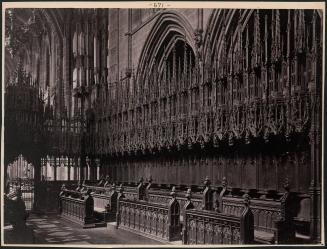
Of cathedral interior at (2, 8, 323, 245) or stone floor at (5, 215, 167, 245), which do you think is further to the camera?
stone floor at (5, 215, 167, 245)

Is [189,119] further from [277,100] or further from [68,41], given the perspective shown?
[68,41]

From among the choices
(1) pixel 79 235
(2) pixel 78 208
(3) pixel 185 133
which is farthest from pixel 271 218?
(2) pixel 78 208

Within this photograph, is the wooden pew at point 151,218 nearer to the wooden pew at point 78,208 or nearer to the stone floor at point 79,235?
the stone floor at point 79,235

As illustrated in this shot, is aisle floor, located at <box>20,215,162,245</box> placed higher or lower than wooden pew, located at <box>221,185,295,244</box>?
lower

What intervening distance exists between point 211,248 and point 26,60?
2820 cm

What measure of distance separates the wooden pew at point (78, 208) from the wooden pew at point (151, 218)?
0.89 metres

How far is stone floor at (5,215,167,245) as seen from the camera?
25.5 ft

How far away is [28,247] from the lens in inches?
239

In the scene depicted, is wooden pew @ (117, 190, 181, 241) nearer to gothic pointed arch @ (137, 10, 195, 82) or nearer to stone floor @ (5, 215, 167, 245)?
stone floor @ (5, 215, 167, 245)

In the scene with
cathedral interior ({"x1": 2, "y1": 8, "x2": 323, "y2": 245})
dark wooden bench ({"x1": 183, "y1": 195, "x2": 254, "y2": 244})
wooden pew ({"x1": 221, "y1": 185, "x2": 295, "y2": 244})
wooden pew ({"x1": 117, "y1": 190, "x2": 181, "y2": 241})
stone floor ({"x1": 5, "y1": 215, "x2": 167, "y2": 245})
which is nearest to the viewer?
dark wooden bench ({"x1": 183, "y1": 195, "x2": 254, "y2": 244})

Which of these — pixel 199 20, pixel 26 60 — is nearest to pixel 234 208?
pixel 199 20

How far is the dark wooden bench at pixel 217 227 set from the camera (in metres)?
5.65

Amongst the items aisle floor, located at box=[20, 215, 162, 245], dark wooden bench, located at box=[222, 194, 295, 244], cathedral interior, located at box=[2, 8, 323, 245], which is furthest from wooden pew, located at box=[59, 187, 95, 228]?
dark wooden bench, located at box=[222, 194, 295, 244]

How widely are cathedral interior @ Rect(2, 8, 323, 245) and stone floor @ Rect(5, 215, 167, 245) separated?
0.18 ft
